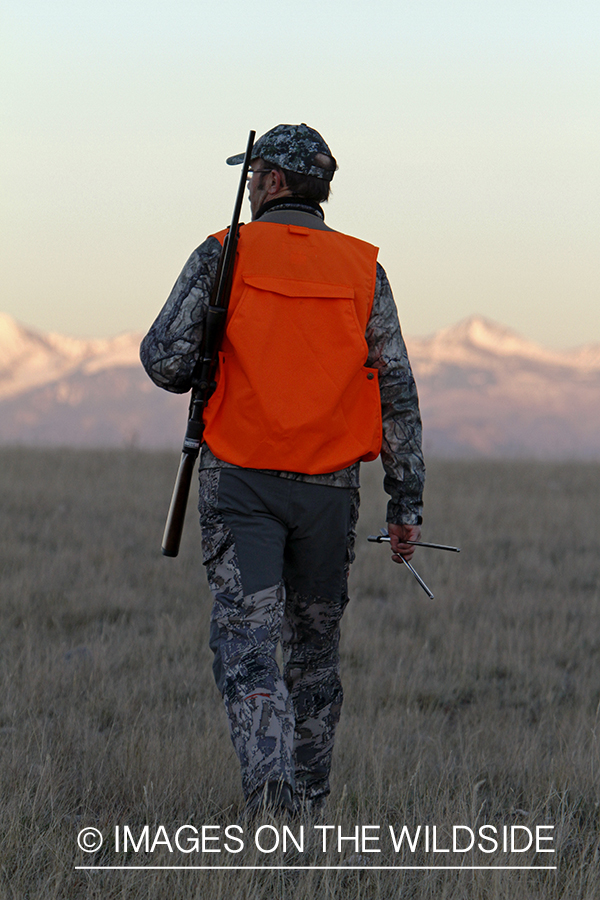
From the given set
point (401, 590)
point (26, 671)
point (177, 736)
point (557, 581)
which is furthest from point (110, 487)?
point (177, 736)

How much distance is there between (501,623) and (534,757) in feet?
10.6

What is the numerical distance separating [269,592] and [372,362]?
→ 1107 millimetres

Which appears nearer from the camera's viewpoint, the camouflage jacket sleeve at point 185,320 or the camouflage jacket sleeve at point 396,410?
the camouflage jacket sleeve at point 185,320

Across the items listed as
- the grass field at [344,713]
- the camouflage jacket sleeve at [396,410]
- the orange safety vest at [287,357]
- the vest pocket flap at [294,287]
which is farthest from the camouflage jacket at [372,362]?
the grass field at [344,713]

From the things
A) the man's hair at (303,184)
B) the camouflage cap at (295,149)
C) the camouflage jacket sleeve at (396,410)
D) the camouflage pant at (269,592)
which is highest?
the camouflage cap at (295,149)

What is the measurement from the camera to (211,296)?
355 centimetres

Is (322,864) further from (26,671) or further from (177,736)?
(26,671)

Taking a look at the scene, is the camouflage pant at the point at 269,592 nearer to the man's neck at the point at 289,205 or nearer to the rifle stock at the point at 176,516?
the rifle stock at the point at 176,516

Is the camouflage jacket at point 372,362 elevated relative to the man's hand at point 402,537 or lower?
elevated

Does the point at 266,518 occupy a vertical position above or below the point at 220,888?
above

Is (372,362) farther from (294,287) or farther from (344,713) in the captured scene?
(344,713)

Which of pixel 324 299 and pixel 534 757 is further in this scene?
pixel 534 757

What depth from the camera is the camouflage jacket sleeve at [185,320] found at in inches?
142

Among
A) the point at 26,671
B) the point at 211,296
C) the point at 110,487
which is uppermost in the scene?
the point at 211,296
